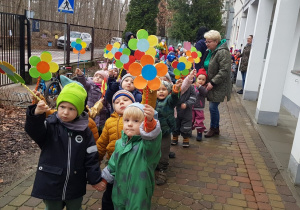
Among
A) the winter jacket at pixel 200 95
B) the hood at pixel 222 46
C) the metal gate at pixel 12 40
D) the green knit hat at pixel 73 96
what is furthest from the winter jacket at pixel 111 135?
the metal gate at pixel 12 40

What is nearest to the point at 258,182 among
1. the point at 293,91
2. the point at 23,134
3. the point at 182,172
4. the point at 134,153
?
the point at 182,172

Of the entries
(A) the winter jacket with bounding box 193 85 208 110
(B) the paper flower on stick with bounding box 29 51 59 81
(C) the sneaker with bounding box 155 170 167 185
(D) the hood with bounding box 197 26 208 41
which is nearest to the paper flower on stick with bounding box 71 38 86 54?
(B) the paper flower on stick with bounding box 29 51 59 81

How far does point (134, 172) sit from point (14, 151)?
2.85 m

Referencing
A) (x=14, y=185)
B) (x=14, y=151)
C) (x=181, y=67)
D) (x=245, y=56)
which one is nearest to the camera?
(x=181, y=67)

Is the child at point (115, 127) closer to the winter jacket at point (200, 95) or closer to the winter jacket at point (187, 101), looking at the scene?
the winter jacket at point (187, 101)

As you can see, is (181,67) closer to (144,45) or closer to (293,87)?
(144,45)

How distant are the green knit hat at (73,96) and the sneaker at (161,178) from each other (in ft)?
5.78

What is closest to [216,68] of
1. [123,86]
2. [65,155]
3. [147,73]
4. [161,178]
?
[123,86]

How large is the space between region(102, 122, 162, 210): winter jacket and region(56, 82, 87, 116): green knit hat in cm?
44

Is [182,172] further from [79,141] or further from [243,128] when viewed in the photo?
[243,128]

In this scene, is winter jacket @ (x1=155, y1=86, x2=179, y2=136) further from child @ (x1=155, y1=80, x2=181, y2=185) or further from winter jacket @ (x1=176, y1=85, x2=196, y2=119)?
winter jacket @ (x1=176, y1=85, x2=196, y2=119)

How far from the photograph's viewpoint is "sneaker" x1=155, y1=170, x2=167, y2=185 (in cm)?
363

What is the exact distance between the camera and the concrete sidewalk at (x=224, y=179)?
3.24 meters

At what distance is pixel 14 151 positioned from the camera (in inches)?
169
